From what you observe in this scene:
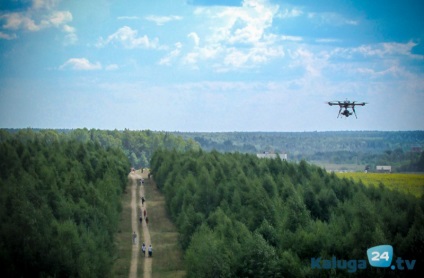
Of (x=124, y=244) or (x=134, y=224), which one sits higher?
(x=134, y=224)

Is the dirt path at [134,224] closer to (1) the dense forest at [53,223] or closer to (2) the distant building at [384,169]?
(1) the dense forest at [53,223]

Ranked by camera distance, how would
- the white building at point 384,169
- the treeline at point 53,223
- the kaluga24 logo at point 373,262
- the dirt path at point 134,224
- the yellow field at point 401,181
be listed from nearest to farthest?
1. the kaluga24 logo at point 373,262
2. the treeline at point 53,223
3. the dirt path at point 134,224
4. the yellow field at point 401,181
5. the white building at point 384,169

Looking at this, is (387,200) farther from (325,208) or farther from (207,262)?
(207,262)

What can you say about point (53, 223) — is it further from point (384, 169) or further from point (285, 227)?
point (384, 169)

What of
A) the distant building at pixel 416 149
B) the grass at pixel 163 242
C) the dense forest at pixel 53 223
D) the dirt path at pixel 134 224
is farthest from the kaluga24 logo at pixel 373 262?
the distant building at pixel 416 149

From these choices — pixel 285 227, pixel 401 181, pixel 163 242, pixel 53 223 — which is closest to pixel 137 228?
pixel 163 242

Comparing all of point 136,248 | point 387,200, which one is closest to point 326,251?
point 387,200
